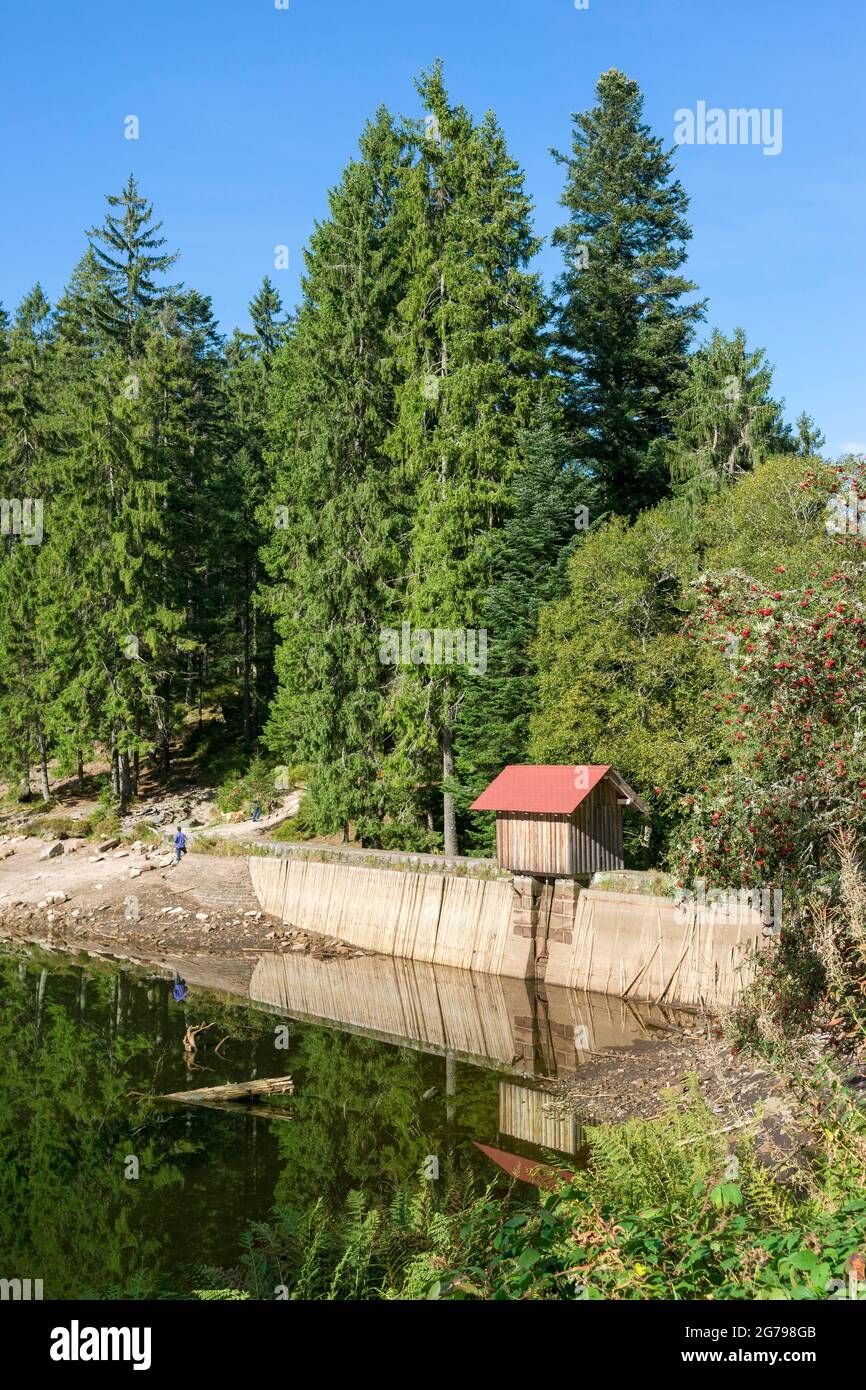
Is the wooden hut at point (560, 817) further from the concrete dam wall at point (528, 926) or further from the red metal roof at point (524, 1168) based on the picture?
the red metal roof at point (524, 1168)

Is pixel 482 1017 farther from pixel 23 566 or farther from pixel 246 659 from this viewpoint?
pixel 23 566

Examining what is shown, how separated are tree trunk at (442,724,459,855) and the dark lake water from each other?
4420mm

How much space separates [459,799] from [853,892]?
78.2 feet

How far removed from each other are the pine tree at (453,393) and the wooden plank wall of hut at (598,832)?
653 cm

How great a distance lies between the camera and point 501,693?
32.0 meters

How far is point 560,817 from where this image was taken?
27.1 meters

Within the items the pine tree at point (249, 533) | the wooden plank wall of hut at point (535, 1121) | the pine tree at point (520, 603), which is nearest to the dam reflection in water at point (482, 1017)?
the wooden plank wall of hut at point (535, 1121)

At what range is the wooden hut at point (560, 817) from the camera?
27.0 metres

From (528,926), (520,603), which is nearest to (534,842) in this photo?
(528,926)

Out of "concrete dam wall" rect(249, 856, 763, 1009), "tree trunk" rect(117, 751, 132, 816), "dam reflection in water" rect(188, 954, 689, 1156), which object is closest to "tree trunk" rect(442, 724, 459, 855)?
"concrete dam wall" rect(249, 856, 763, 1009)

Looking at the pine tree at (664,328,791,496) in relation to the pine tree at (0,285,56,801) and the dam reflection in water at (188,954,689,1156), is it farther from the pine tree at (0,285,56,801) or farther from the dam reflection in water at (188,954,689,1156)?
the pine tree at (0,285,56,801)

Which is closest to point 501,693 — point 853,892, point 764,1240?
point 853,892

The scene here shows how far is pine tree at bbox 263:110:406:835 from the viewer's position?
36438mm
